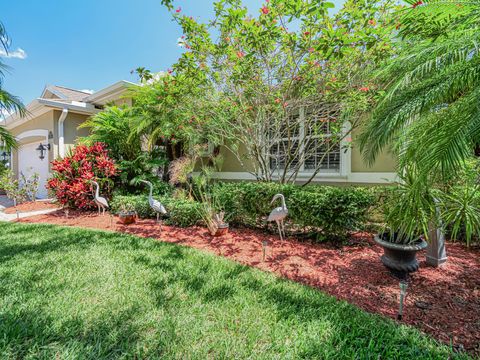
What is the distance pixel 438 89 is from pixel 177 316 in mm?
3605

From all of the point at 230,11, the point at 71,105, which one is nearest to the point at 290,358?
the point at 230,11

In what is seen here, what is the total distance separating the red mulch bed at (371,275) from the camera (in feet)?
7.99

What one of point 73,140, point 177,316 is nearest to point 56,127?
point 73,140

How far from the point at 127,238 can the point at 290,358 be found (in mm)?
4379

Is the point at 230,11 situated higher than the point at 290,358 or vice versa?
the point at 230,11

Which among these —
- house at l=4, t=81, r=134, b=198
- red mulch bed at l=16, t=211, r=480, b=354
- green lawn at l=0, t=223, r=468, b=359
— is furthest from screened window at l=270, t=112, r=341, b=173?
house at l=4, t=81, r=134, b=198

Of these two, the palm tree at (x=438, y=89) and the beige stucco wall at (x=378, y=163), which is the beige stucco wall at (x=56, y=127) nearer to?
the beige stucco wall at (x=378, y=163)

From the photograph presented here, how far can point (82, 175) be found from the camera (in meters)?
7.67

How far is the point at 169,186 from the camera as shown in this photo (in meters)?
8.45

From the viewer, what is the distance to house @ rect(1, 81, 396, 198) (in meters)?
7.07

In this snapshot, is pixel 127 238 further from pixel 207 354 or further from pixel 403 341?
pixel 403 341

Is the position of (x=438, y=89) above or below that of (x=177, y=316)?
above

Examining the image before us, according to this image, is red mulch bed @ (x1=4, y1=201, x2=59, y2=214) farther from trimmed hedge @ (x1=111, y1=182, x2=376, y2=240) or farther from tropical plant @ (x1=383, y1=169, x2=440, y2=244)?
tropical plant @ (x1=383, y1=169, x2=440, y2=244)

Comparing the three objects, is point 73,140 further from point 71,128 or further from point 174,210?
point 174,210
